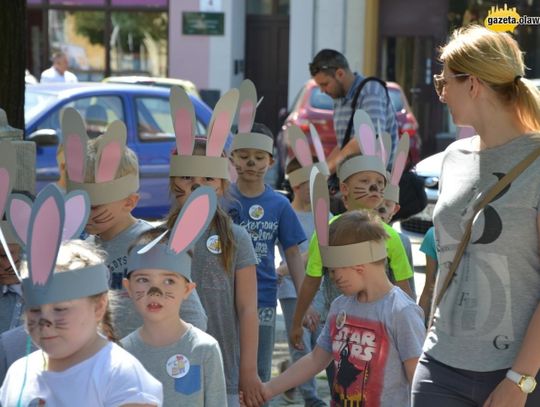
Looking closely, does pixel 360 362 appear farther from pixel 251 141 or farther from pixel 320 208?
pixel 251 141

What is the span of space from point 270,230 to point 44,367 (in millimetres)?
2431

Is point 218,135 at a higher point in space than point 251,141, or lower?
higher

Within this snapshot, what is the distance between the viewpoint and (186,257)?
148 inches

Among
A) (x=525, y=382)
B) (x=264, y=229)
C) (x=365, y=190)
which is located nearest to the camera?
(x=525, y=382)

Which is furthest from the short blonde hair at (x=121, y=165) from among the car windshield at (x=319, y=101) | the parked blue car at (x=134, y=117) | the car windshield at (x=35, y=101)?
the car windshield at (x=319, y=101)

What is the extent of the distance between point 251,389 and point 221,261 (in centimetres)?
48

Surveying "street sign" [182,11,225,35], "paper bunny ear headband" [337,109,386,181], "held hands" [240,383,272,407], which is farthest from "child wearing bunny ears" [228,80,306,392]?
"street sign" [182,11,225,35]

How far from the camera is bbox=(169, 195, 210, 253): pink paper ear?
3646 mm

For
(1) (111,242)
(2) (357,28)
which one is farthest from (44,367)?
(2) (357,28)

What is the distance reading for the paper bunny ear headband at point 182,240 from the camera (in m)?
3.65

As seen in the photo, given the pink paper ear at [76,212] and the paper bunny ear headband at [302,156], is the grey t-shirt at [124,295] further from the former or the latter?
the paper bunny ear headband at [302,156]

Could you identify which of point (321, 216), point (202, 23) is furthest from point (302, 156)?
point (202, 23)

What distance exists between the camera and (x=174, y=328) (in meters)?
3.74

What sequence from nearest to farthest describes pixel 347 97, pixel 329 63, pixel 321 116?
pixel 347 97 < pixel 329 63 < pixel 321 116
